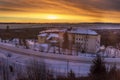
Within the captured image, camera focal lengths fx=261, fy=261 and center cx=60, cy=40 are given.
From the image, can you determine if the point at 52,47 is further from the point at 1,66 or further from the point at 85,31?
the point at 1,66

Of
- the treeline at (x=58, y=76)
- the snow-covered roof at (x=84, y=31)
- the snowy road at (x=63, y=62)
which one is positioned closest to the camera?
the treeline at (x=58, y=76)

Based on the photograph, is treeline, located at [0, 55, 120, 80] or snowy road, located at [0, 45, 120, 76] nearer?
treeline, located at [0, 55, 120, 80]

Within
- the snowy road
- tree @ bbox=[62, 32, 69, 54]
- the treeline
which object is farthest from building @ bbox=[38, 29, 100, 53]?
the treeline

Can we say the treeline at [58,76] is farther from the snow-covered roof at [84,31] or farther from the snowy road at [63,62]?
the snow-covered roof at [84,31]

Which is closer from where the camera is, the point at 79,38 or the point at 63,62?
the point at 63,62

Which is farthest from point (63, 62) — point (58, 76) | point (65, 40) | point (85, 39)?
point (85, 39)

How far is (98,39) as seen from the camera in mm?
16938

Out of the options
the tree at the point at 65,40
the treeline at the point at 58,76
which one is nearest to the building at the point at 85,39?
the tree at the point at 65,40

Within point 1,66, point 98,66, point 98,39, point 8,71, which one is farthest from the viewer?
point 98,39

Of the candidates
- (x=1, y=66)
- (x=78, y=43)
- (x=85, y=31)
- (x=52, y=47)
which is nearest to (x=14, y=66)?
(x=1, y=66)

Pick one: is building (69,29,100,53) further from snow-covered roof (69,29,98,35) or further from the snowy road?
the snowy road

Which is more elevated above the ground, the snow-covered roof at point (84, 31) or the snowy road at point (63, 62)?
the snow-covered roof at point (84, 31)

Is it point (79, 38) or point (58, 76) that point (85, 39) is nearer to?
point (79, 38)

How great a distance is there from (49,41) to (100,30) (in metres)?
3.64
